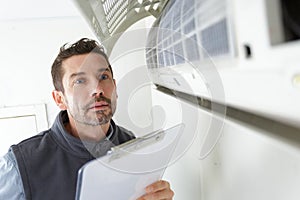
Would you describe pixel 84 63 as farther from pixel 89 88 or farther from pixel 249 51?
pixel 249 51

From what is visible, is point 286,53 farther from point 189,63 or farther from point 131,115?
point 131,115

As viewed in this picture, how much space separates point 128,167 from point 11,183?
63 centimetres

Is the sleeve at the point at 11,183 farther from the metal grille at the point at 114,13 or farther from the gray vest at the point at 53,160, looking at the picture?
the metal grille at the point at 114,13

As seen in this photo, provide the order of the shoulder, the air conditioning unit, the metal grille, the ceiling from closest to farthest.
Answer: the air conditioning unit, the metal grille, the shoulder, the ceiling

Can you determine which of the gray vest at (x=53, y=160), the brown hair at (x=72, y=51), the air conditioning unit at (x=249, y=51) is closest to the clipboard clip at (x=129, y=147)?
the air conditioning unit at (x=249, y=51)

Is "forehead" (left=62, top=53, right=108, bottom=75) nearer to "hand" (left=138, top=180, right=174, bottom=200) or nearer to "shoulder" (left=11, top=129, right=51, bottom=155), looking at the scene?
"shoulder" (left=11, top=129, right=51, bottom=155)

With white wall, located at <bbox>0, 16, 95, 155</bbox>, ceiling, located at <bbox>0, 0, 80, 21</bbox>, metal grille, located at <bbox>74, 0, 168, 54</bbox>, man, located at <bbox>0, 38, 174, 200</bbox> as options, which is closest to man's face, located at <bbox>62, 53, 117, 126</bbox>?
man, located at <bbox>0, 38, 174, 200</bbox>

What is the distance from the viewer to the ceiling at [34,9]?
2.34 m

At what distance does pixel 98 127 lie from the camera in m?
1.35

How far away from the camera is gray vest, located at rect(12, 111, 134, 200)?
47.1 inches

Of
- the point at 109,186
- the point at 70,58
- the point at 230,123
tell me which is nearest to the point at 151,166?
the point at 109,186

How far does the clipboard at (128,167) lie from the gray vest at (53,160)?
247mm

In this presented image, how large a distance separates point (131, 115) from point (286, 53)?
122cm

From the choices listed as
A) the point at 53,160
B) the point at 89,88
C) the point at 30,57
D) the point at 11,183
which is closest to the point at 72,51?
the point at 89,88
